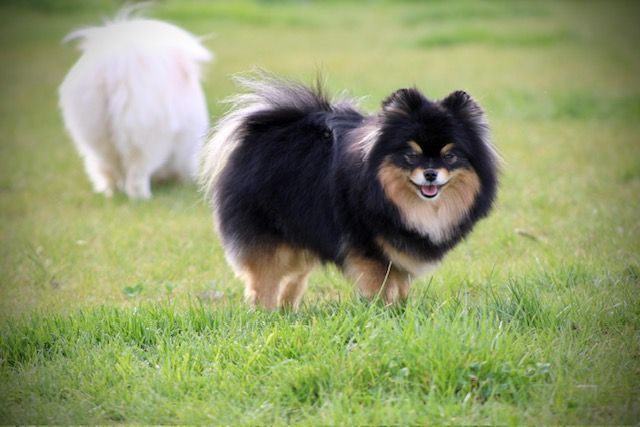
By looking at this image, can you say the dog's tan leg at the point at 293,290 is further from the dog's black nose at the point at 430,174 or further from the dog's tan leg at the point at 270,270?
the dog's black nose at the point at 430,174

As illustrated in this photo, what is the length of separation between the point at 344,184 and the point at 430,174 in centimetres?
53

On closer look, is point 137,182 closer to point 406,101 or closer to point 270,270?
point 270,270

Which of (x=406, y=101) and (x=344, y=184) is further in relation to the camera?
(x=344, y=184)

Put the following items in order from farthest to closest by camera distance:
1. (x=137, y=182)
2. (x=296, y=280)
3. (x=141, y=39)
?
(x=137, y=182)
(x=141, y=39)
(x=296, y=280)

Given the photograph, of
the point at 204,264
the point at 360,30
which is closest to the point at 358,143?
the point at 204,264

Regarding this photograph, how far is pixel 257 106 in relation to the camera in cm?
507

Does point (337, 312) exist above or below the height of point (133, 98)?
below

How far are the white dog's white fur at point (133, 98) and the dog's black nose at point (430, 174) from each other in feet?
13.1

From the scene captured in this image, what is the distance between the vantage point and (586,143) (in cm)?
1022

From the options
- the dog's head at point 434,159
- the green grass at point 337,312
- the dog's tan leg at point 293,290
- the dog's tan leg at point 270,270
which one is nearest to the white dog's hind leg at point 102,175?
the green grass at point 337,312

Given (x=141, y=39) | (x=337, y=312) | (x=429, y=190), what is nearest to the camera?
(x=429, y=190)

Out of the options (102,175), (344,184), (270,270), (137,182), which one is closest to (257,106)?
(344,184)

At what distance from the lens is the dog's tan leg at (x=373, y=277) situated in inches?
185

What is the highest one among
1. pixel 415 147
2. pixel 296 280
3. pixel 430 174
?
pixel 415 147
